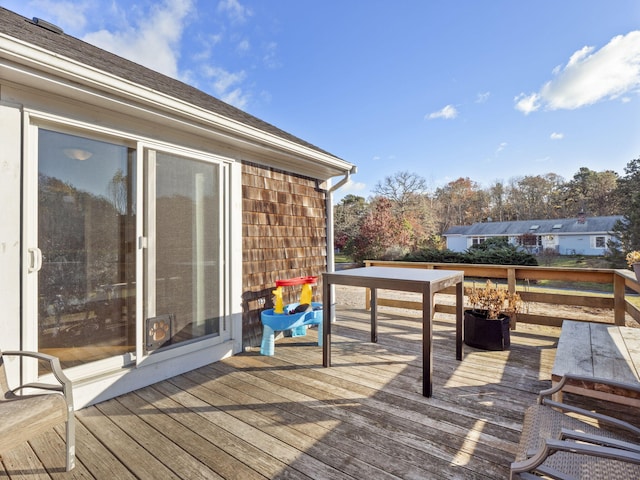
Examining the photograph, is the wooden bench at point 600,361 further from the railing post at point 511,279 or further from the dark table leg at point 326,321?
the dark table leg at point 326,321

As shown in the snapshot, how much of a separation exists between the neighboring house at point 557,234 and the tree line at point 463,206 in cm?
170

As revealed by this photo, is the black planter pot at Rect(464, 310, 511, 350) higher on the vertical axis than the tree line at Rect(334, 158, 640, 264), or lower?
lower

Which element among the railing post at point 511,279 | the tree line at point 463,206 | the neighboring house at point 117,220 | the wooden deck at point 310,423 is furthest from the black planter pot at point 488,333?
the tree line at point 463,206

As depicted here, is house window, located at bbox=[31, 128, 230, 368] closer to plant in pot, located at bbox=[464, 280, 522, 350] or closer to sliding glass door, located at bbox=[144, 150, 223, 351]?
sliding glass door, located at bbox=[144, 150, 223, 351]

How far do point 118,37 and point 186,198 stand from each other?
5.32m

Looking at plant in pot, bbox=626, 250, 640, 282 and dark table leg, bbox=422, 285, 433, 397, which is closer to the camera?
dark table leg, bbox=422, 285, 433, 397

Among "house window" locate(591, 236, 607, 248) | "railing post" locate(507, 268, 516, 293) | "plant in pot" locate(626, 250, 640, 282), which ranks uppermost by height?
"house window" locate(591, 236, 607, 248)

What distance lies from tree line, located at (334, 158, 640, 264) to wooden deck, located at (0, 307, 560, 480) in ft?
43.5

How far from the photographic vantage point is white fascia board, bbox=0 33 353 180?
5.82 feet

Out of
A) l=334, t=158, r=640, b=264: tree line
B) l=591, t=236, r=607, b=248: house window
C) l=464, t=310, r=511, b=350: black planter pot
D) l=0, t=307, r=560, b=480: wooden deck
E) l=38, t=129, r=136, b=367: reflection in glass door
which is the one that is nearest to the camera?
l=0, t=307, r=560, b=480: wooden deck

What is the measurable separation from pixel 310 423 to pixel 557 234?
88.3 ft

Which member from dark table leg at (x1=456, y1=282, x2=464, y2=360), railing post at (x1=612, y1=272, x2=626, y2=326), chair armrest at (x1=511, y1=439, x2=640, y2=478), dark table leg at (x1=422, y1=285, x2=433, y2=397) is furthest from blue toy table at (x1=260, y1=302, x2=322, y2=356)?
railing post at (x1=612, y1=272, x2=626, y2=326)

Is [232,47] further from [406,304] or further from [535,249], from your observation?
[535,249]

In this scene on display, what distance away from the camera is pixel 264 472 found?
1.60m
